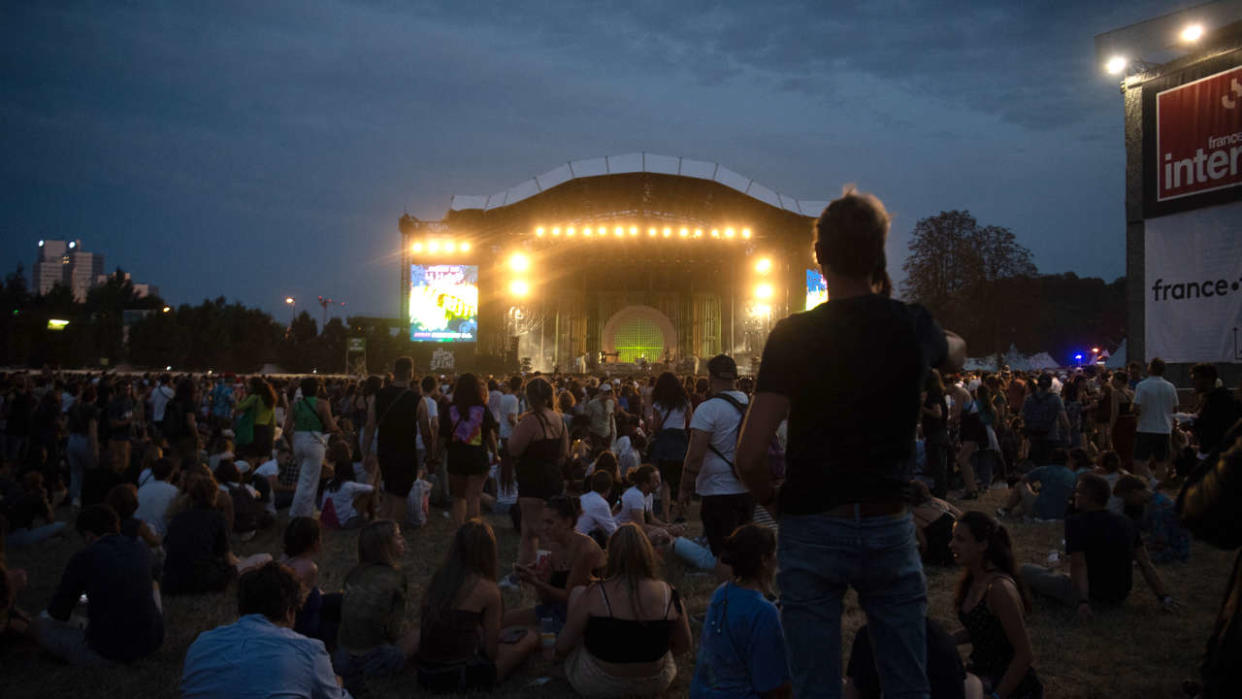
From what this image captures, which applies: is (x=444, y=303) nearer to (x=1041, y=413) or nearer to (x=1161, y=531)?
(x=1041, y=413)

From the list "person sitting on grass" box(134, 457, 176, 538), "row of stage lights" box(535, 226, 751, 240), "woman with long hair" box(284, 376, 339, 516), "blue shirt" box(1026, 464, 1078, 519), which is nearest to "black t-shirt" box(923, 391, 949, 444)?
"blue shirt" box(1026, 464, 1078, 519)

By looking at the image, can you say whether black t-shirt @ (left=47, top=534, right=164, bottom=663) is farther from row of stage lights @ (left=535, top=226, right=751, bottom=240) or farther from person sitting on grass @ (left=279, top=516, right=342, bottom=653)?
row of stage lights @ (left=535, top=226, right=751, bottom=240)

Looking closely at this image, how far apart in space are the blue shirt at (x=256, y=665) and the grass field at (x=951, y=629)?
1.13 meters

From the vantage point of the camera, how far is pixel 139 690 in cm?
391

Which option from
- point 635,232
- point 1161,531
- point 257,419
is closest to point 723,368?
point 1161,531

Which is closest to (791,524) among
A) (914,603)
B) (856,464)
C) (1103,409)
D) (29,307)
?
(856,464)

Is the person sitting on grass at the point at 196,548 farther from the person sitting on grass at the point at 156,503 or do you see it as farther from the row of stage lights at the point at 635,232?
the row of stage lights at the point at 635,232

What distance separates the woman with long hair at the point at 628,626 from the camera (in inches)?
139

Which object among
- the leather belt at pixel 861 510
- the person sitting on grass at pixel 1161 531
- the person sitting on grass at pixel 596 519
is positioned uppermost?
the leather belt at pixel 861 510

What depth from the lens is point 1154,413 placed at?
8602mm

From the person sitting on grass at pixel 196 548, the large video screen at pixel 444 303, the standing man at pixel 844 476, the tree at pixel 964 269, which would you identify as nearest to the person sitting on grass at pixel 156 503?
the person sitting on grass at pixel 196 548

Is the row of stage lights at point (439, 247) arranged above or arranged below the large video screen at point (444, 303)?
above

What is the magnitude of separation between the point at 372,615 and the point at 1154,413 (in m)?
8.67

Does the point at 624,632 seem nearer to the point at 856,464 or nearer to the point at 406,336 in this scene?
the point at 856,464
